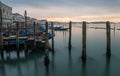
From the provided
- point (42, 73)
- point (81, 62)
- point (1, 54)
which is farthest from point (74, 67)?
point (1, 54)

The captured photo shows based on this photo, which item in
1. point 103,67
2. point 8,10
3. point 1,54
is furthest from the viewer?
point 8,10

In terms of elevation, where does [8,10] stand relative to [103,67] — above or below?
above

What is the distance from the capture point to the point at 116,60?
1867 centimetres

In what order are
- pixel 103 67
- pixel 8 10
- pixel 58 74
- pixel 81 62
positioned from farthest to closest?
pixel 8 10
pixel 81 62
pixel 103 67
pixel 58 74

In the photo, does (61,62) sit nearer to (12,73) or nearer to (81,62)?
(81,62)

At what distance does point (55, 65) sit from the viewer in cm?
1720

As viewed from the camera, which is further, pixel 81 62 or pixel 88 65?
pixel 81 62

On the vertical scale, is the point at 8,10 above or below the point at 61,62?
above

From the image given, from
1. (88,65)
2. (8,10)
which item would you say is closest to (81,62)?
(88,65)

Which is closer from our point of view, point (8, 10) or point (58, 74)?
point (58, 74)

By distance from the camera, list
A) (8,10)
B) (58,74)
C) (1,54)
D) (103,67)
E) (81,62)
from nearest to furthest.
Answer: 1. (58,74)
2. (103,67)
3. (81,62)
4. (1,54)
5. (8,10)

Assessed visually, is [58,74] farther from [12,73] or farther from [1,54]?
[1,54]

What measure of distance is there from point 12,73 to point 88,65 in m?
8.13

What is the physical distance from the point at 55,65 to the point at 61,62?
152 cm
